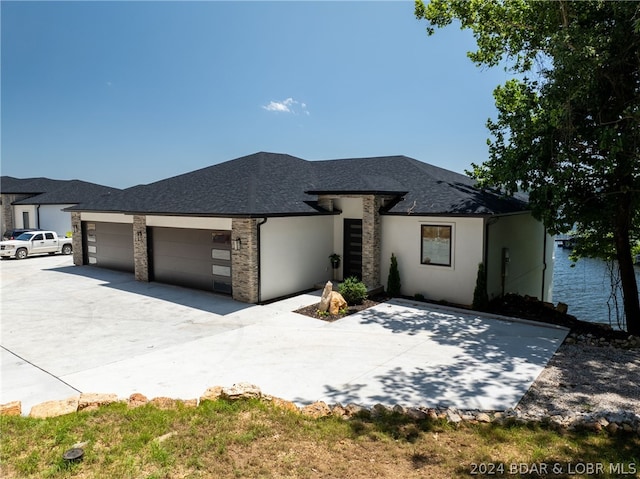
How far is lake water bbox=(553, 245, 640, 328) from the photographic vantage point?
736 inches

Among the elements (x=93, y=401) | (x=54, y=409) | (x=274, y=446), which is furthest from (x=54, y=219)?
(x=274, y=446)

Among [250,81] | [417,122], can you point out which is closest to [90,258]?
[250,81]

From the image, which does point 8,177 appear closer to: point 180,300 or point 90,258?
point 90,258

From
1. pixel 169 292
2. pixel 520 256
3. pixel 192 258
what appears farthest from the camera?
pixel 520 256

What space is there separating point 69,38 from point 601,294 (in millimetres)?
28806

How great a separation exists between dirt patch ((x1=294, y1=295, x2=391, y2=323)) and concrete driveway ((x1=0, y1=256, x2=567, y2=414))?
311 millimetres

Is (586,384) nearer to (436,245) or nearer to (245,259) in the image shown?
(436,245)

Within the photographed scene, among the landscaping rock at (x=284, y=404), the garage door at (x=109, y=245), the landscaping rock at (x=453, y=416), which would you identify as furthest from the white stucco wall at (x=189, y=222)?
the landscaping rock at (x=453, y=416)

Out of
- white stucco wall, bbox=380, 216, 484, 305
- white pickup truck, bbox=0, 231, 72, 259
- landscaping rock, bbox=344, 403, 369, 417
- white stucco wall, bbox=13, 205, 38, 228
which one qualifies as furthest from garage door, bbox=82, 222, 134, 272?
landscaping rock, bbox=344, 403, 369, 417

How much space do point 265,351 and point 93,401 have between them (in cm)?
340

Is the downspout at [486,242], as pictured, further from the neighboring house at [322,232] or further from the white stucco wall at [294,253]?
the white stucco wall at [294,253]

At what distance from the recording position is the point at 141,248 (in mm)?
15883

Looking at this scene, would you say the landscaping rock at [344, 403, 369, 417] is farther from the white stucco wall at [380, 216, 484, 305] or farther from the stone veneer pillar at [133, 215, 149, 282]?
the stone veneer pillar at [133, 215, 149, 282]

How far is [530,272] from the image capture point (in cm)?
1681
